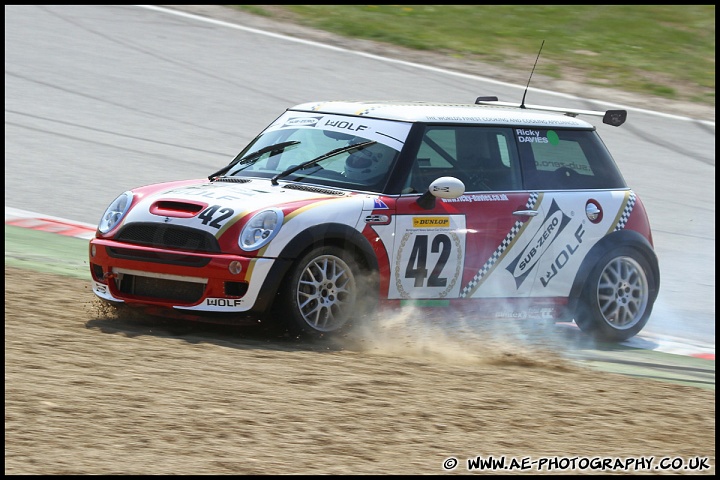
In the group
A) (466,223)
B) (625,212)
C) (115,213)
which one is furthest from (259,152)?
(625,212)

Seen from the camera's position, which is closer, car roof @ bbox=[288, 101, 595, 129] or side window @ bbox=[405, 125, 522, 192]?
side window @ bbox=[405, 125, 522, 192]

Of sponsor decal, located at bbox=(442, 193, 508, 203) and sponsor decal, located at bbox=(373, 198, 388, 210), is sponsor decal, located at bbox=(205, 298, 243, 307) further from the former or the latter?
sponsor decal, located at bbox=(442, 193, 508, 203)

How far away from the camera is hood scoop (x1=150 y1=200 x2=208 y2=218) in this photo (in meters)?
7.37

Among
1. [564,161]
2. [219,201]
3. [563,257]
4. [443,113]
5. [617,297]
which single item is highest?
[443,113]

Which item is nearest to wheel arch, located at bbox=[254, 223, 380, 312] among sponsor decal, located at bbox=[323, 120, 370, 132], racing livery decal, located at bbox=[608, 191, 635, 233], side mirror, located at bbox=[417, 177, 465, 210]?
side mirror, located at bbox=[417, 177, 465, 210]

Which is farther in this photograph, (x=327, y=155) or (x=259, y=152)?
(x=259, y=152)

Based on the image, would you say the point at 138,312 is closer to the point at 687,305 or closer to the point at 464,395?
the point at 464,395

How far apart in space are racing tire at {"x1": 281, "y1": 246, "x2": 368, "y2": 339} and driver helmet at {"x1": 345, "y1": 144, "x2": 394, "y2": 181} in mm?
688

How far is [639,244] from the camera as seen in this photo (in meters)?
9.03

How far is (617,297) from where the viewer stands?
9.01 metres

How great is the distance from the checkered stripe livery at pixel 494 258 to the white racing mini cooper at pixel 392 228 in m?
0.01

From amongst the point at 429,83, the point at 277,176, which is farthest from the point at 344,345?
the point at 429,83

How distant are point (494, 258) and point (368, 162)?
1.11m

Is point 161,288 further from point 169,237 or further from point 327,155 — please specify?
point 327,155
